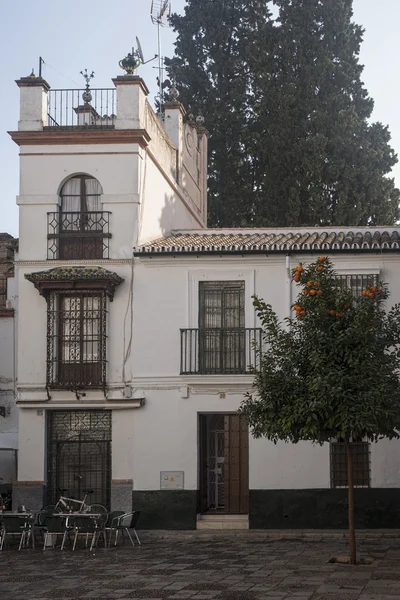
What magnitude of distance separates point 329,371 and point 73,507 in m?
8.03

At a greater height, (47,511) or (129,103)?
(129,103)

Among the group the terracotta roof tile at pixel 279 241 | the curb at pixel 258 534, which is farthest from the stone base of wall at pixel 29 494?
the terracotta roof tile at pixel 279 241

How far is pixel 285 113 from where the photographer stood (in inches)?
1400

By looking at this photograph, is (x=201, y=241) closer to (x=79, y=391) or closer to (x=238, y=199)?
(x=79, y=391)

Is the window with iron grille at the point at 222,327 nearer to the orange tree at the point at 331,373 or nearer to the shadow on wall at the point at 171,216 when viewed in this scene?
the shadow on wall at the point at 171,216

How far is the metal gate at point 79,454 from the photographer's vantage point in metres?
22.9

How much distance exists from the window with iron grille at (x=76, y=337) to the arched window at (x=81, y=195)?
6.35 feet

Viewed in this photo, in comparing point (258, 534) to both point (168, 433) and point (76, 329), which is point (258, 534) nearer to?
point (168, 433)

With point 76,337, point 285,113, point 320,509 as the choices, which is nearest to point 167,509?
point 320,509

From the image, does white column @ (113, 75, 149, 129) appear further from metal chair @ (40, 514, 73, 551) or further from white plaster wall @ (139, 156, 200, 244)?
metal chair @ (40, 514, 73, 551)

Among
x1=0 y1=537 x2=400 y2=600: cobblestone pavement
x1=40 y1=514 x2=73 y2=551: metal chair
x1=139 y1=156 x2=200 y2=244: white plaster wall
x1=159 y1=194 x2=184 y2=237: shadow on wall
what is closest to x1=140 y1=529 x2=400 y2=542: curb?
x1=0 y1=537 x2=400 y2=600: cobblestone pavement

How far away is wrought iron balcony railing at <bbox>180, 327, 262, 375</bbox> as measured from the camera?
2262 cm

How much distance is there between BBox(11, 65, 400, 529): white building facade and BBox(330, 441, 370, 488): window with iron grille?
3 centimetres

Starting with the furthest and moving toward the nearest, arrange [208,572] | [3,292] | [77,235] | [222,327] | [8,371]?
[3,292], [8,371], [77,235], [222,327], [208,572]
